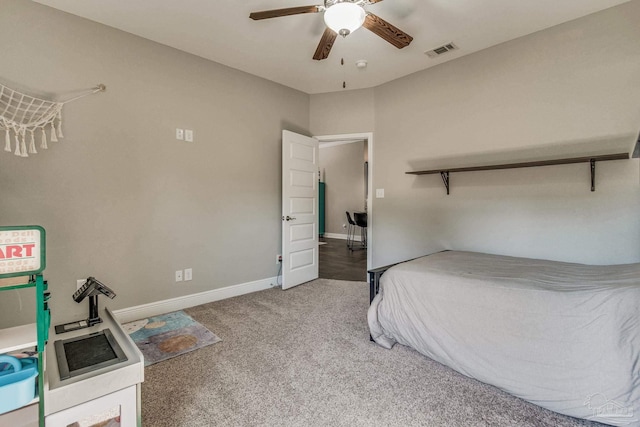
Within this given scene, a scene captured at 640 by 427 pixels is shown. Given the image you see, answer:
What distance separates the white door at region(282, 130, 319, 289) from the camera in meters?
3.59

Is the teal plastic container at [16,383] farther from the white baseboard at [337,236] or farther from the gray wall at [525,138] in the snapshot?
the white baseboard at [337,236]

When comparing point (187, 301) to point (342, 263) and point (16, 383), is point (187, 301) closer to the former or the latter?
point (16, 383)

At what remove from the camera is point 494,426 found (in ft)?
4.53

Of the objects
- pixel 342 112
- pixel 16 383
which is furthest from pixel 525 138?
pixel 16 383

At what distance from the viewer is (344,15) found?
1562 millimetres

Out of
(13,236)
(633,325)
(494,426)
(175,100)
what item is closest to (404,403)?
(494,426)

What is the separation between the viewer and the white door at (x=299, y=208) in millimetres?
3588

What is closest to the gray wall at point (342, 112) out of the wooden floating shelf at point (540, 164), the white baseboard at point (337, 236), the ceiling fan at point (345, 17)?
the wooden floating shelf at point (540, 164)

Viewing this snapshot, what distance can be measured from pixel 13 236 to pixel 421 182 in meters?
3.33

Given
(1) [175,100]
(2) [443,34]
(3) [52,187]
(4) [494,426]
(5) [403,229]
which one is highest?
(2) [443,34]

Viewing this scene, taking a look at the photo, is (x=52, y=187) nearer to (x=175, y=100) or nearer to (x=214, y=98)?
(x=175, y=100)

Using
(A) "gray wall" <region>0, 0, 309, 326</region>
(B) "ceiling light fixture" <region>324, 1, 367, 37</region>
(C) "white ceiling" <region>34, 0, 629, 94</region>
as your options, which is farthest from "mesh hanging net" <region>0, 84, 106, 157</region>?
(B) "ceiling light fixture" <region>324, 1, 367, 37</region>

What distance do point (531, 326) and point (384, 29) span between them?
2.03m

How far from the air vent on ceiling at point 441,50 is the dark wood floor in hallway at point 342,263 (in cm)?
284
